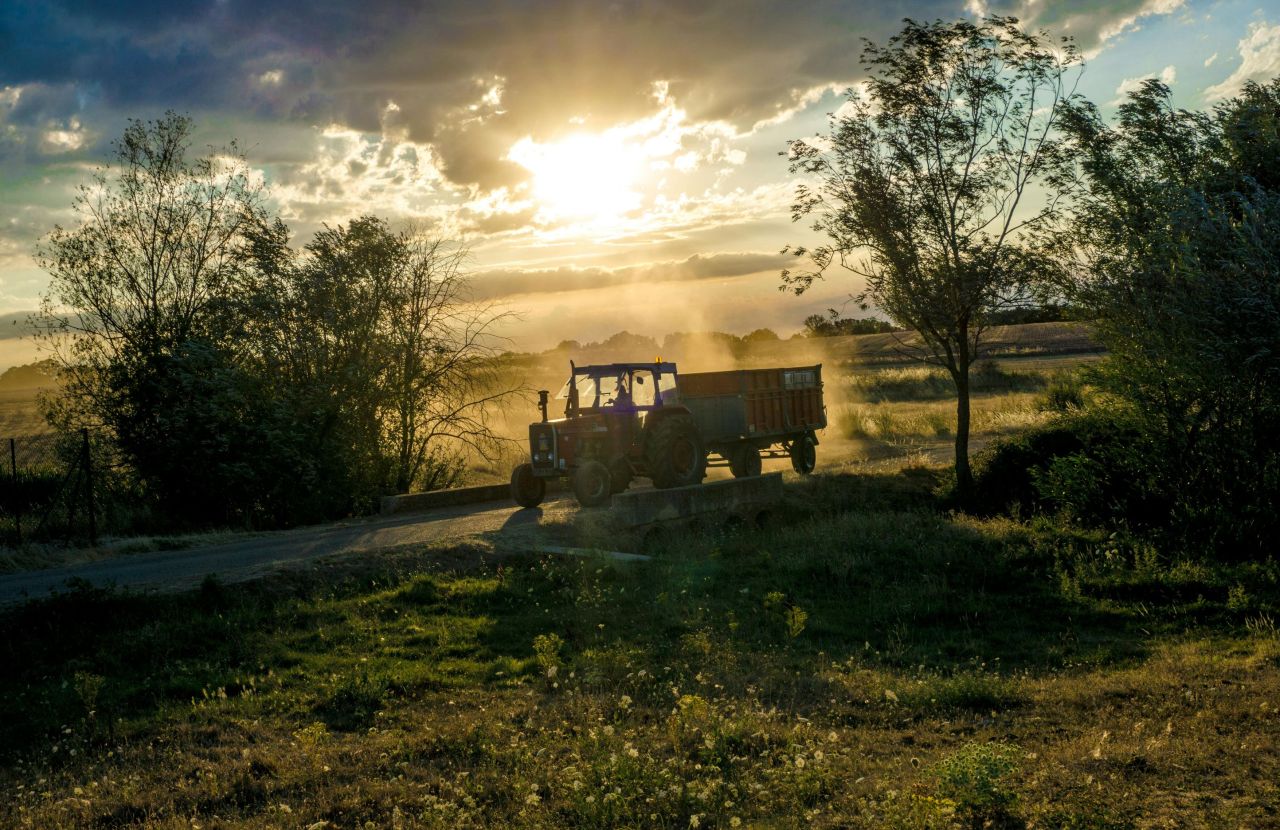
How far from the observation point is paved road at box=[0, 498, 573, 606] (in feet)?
40.5

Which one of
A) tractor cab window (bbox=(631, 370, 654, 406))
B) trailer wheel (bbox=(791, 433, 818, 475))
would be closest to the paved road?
tractor cab window (bbox=(631, 370, 654, 406))

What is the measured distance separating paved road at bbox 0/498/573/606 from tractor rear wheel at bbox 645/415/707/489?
178cm

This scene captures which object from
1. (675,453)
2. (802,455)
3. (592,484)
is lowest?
(802,455)

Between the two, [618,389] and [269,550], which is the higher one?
[618,389]

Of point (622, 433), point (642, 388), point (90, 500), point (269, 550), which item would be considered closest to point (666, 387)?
point (642, 388)

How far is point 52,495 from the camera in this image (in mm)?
20203

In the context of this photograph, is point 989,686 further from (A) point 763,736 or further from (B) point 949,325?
(B) point 949,325

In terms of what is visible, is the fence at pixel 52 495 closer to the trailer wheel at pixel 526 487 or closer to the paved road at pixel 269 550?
the paved road at pixel 269 550

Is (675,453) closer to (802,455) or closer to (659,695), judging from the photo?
(802,455)

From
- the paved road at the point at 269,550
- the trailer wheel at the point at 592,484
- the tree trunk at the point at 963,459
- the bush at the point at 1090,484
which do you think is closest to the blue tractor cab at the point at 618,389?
the trailer wheel at the point at 592,484

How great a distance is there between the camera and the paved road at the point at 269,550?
12.3 metres

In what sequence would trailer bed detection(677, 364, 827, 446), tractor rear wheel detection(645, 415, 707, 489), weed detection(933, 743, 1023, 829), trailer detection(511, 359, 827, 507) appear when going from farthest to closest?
1. trailer bed detection(677, 364, 827, 446)
2. trailer detection(511, 359, 827, 507)
3. tractor rear wheel detection(645, 415, 707, 489)
4. weed detection(933, 743, 1023, 829)

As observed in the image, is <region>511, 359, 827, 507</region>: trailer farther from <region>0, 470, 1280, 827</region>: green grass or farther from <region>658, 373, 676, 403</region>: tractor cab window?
<region>0, 470, 1280, 827</region>: green grass

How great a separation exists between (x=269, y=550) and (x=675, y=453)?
7067 millimetres
